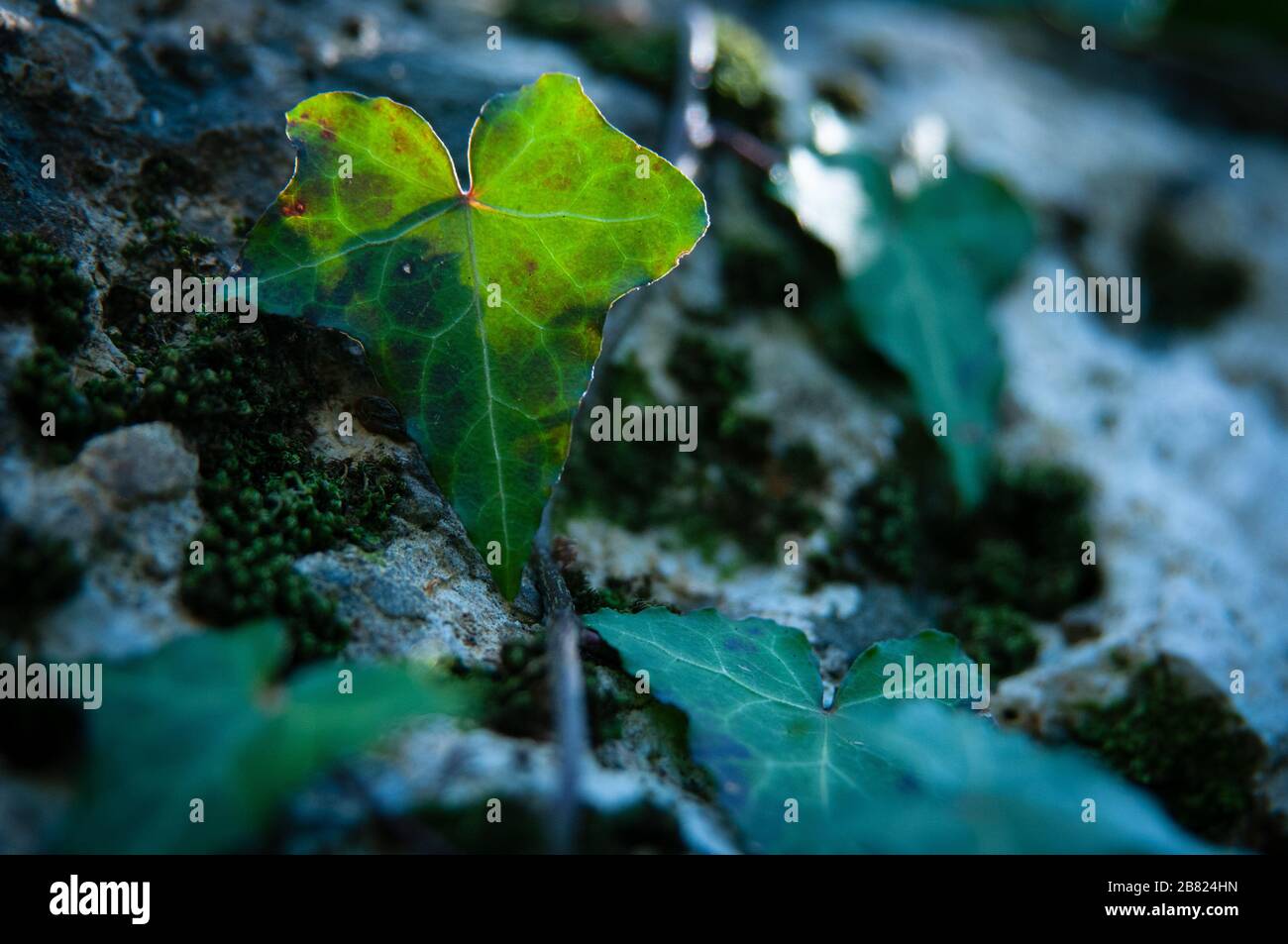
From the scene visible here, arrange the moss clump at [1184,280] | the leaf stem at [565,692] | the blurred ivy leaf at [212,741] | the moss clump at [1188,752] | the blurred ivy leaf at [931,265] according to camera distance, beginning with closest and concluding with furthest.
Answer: the blurred ivy leaf at [212,741], the leaf stem at [565,692], the moss clump at [1188,752], the blurred ivy leaf at [931,265], the moss clump at [1184,280]

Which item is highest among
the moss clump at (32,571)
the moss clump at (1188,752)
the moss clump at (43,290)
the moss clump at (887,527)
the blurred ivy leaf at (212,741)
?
the moss clump at (43,290)

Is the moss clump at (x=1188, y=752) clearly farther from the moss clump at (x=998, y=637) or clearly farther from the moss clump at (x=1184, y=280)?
the moss clump at (x=1184, y=280)

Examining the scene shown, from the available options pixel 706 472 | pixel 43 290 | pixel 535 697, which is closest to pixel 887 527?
pixel 706 472

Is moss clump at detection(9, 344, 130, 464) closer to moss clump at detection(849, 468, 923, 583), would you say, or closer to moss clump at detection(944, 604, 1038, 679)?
moss clump at detection(849, 468, 923, 583)

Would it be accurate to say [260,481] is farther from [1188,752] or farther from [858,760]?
[1188,752]

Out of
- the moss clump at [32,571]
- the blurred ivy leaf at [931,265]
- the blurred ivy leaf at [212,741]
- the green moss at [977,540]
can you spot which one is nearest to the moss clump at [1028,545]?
the green moss at [977,540]

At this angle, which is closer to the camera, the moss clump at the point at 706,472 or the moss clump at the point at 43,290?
the moss clump at the point at 43,290
